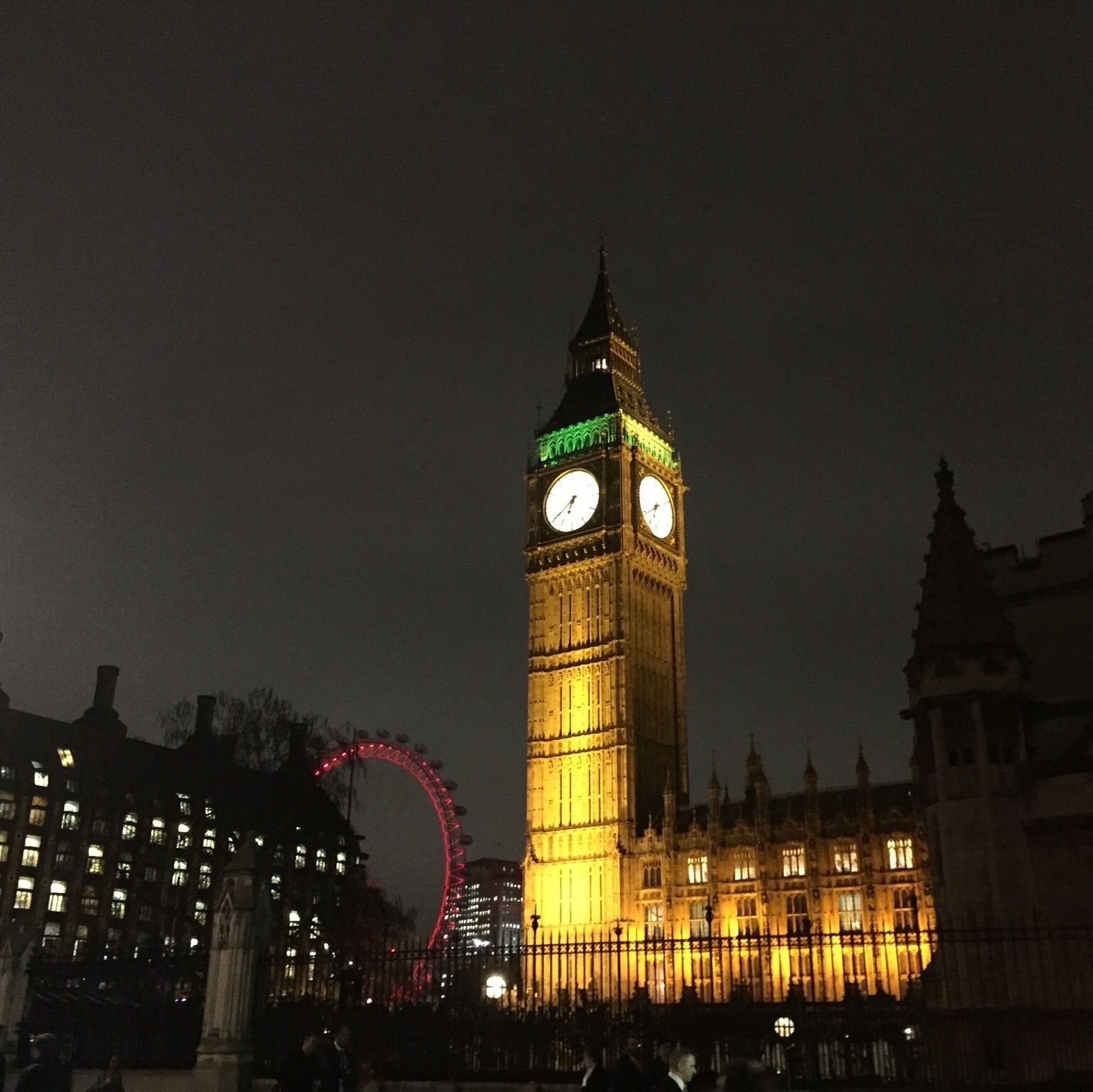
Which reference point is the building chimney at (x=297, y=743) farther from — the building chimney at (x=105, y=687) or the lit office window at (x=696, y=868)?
the building chimney at (x=105, y=687)

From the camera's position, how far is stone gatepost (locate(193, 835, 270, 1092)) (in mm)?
18578

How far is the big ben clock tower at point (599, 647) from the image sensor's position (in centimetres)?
7331

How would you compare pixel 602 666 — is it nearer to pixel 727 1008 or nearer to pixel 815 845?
pixel 815 845

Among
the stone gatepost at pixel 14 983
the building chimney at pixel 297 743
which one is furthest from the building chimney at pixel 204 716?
the stone gatepost at pixel 14 983

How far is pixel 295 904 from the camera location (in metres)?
38.7

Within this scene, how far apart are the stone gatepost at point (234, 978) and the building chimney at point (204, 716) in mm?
53676

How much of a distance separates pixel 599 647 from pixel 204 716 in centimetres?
2722

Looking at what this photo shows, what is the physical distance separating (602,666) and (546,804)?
9.92 meters

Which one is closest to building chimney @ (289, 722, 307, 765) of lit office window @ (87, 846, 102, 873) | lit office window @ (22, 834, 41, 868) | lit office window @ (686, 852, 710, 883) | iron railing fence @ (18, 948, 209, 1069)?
iron railing fence @ (18, 948, 209, 1069)

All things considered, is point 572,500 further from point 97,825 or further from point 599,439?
point 97,825

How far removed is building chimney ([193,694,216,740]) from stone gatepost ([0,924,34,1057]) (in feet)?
160

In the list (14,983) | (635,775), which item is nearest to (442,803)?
(635,775)

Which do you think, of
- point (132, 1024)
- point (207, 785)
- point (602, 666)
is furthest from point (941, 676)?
point (602, 666)

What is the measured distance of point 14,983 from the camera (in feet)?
73.9
